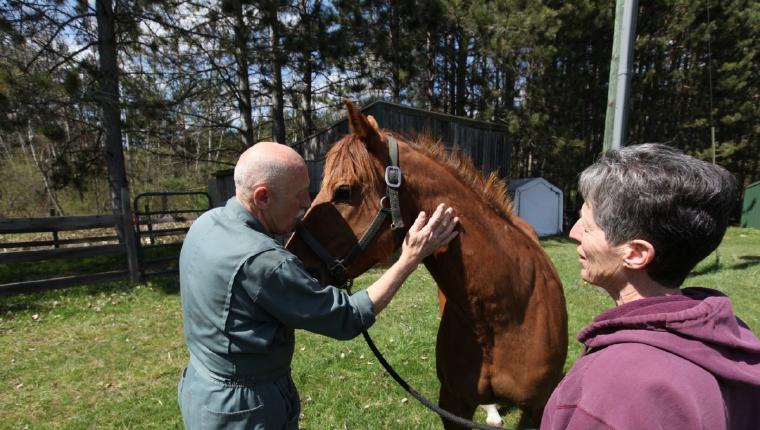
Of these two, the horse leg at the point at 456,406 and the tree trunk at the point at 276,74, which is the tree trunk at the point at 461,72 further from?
the horse leg at the point at 456,406

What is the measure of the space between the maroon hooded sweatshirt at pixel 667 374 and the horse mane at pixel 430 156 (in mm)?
1144

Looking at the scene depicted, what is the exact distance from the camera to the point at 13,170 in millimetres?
21156

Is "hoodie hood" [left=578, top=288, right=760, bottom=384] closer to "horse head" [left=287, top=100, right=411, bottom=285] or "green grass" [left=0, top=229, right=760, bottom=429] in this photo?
"horse head" [left=287, top=100, right=411, bottom=285]

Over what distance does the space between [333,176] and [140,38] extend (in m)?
11.0

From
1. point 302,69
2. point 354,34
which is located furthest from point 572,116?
point 302,69

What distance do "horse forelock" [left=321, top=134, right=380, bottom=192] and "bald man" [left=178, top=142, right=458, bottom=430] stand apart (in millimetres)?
177

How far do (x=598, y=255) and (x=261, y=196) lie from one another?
1.20 metres

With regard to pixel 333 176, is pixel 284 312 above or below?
below

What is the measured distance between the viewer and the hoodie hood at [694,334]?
2.58 feet

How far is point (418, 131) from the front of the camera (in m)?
10.1

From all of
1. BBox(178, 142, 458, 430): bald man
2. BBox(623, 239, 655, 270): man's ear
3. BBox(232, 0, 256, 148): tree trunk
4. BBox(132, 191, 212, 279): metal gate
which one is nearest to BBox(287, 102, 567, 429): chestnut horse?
BBox(178, 142, 458, 430): bald man

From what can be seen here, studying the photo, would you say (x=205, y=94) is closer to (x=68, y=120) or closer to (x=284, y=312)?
(x=68, y=120)

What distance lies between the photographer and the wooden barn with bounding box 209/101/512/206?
36.1ft

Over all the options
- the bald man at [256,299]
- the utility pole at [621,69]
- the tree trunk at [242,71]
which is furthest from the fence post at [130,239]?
the utility pole at [621,69]
